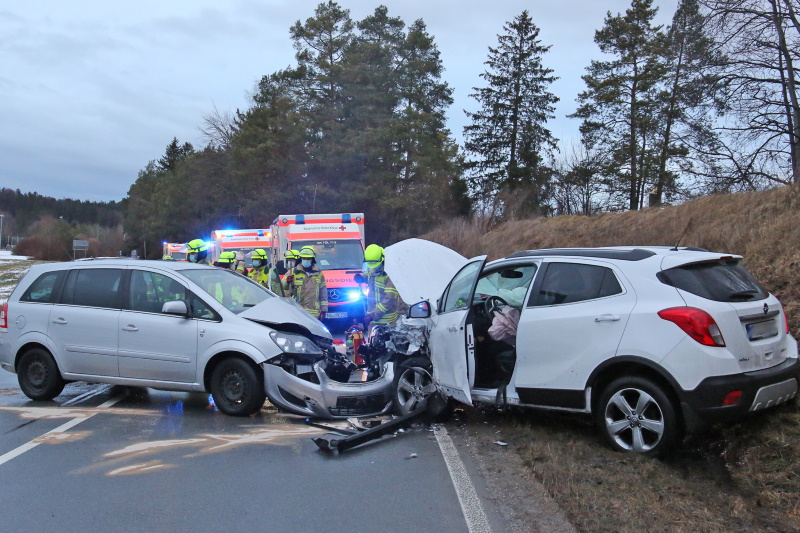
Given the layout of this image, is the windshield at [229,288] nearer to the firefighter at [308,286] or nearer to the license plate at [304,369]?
the license plate at [304,369]

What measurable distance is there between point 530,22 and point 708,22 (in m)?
27.1

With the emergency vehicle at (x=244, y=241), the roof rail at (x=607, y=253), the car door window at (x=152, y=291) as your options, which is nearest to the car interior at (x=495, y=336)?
the roof rail at (x=607, y=253)

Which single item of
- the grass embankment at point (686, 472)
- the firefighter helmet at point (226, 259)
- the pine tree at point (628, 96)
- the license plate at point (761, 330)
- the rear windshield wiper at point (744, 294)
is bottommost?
the grass embankment at point (686, 472)

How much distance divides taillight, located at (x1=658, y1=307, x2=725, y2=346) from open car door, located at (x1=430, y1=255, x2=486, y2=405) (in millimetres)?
1975

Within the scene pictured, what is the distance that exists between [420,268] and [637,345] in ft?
12.1

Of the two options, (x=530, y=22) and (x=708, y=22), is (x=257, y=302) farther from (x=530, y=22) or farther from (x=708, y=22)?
(x=530, y=22)

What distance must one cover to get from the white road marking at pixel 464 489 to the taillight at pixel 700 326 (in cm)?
197

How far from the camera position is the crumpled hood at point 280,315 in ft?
23.7

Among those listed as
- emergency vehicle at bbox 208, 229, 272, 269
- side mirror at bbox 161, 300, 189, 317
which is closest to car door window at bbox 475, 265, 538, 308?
side mirror at bbox 161, 300, 189, 317

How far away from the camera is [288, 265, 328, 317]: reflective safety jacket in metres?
10.9

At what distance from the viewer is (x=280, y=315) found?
739 cm

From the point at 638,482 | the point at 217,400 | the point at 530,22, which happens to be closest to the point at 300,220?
the point at 217,400

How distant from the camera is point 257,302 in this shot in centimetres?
794

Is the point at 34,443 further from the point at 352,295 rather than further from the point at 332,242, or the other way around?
the point at 332,242
